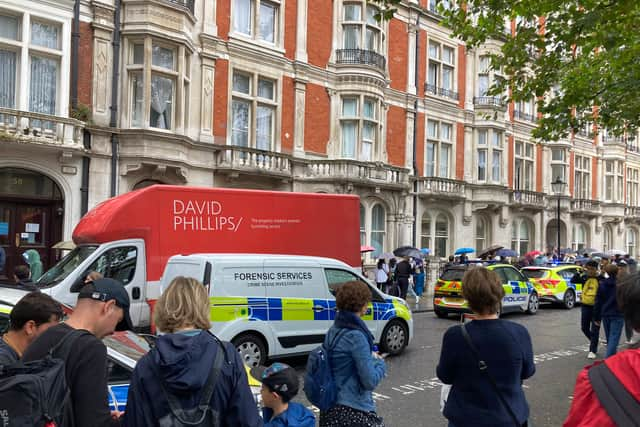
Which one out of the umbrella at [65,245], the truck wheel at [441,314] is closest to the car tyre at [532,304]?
the truck wheel at [441,314]

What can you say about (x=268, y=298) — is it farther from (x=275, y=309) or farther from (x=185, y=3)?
(x=185, y=3)

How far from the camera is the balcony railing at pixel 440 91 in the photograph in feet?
86.7

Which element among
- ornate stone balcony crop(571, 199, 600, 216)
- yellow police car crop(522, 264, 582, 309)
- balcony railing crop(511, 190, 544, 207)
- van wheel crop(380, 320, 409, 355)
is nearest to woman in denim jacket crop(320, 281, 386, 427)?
van wheel crop(380, 320, 409, 355)

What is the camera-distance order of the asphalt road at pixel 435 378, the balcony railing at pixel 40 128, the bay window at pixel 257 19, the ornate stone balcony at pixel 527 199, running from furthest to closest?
the ornate stone balcony at pixel 527 199
the bay window at pixel 257 19
the balcony railing at pixel 40 128
the asphalt road at pixel 435 378

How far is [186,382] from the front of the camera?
236cm

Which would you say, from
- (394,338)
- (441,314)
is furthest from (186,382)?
(441,314)

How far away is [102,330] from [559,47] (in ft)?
35.5

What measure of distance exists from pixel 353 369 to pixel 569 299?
1722 cm

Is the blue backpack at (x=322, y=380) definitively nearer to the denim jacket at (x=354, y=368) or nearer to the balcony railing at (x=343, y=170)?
the denim jacket at (x=354, y=368)

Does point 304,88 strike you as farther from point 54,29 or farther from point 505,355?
point 505,355

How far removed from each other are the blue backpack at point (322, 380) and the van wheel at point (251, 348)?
4649 millimetres

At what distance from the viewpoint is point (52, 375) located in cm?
223

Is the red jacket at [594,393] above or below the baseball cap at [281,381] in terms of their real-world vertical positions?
above

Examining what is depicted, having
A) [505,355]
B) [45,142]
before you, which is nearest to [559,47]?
[505,355]
